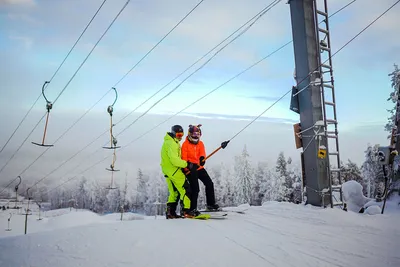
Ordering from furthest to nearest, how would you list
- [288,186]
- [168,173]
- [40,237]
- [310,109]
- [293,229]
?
1. [288,186]
2. [310,109]
3. [168,173]
4. [293,229]
5. [40,237]

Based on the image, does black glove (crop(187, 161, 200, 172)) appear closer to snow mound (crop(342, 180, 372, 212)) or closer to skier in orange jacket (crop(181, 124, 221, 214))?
skier in orange jacket (crop(181, 124, 221, 214))

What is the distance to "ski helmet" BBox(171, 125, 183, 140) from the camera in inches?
262

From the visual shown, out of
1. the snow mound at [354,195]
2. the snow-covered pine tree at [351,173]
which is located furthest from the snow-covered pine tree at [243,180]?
the snow mound at [354,195]

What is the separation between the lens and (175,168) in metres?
6.45

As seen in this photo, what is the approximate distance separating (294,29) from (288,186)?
4174 cm

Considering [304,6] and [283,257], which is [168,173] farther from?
[304,6]

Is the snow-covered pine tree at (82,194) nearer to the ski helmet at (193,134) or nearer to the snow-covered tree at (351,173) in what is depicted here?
the snow-covered tree at (351,173)

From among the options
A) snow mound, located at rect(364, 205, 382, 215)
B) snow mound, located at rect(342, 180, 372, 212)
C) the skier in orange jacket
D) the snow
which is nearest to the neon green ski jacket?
the skier in orange jacket

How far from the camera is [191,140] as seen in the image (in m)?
6.82

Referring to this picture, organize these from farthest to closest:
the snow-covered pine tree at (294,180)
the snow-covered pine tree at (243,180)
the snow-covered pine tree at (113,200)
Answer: the snow-covered pine tree at (113,200) < the snow-covered pine tree at (243,180) < the snow-covered pine tree at (294,180)

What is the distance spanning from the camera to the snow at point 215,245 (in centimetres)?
326

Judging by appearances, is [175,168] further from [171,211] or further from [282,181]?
[282,181]

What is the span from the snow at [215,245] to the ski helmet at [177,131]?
208cm

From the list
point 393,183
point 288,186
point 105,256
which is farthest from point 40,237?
point 288,186
